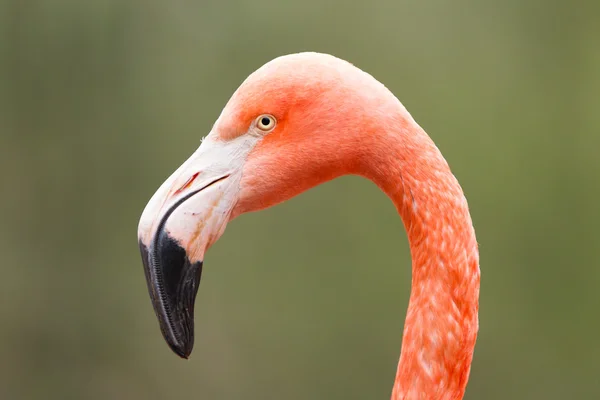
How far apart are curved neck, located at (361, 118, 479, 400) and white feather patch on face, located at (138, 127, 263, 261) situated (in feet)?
0.76

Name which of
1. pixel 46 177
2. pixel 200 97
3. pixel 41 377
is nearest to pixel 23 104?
pixel 46 177

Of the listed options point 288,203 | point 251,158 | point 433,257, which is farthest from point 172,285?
point 288,203

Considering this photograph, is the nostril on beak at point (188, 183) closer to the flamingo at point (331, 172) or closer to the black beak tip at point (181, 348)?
the flamingo at point (331, 172)

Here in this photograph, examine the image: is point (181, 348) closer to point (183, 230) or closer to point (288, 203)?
point (183, 230)

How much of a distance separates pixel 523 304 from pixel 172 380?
1.60 m

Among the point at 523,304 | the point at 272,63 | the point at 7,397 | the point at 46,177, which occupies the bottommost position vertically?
the point at 7,397

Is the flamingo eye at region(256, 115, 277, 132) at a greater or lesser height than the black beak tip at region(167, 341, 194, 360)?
greater

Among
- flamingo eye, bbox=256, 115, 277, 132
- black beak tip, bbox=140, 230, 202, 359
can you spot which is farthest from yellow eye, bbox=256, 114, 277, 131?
black beak tip, bbox=140, 230, 202, 359

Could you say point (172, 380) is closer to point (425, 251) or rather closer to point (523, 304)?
point (523, 304)

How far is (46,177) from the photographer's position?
3100 millimetres

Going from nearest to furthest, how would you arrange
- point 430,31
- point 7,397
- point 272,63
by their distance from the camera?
point 272,63 < point 430,31 < point 7,397

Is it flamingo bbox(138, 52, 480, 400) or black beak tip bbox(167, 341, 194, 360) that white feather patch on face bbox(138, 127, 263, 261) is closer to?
flamingo bbox(138, 52, 480, 400)

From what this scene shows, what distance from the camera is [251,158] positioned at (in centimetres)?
121

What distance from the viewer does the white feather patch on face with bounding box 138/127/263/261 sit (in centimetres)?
115
